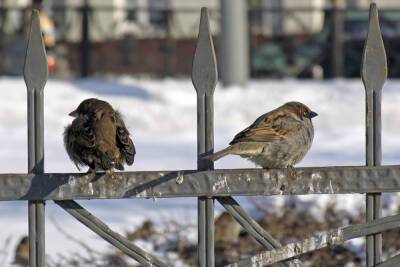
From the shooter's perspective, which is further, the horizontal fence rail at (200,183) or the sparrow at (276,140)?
the sparrow at (276,140)

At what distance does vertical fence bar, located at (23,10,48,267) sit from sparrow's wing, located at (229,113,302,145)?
1028 millimetres

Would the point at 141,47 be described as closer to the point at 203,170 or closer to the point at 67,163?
the point at 67,163

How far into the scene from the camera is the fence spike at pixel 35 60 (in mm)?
3854

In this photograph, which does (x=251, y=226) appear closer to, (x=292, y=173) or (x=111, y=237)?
(x=292, y=173)

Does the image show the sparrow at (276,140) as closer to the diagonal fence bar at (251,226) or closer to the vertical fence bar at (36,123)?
the diagonal fence bar at (251,226)

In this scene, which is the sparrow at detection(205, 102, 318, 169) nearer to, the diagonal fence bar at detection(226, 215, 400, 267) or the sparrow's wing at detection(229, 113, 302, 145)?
the sparrow's wing at detection(229, 113, 302, 145)

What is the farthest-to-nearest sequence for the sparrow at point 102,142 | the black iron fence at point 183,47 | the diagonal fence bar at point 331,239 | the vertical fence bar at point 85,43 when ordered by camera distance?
the black iron fence at point 183,47 → the vertical fence bar at point 85,43 → the sparrow at point 102,142 → the diagonal fence bar at point 331,239

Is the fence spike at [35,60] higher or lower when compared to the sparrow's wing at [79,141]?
higher

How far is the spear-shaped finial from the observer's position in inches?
153

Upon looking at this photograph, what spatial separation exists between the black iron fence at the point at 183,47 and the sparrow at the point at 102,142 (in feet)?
50.4

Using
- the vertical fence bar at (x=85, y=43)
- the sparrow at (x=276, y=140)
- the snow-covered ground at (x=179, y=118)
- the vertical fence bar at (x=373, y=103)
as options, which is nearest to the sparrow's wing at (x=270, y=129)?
the sparrow at (x=276, y=140)

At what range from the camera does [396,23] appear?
2356 cm

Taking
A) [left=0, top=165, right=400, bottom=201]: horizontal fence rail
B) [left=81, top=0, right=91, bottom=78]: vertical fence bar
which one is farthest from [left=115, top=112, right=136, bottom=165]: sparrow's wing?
[left=81, top=0, right=91, bottom=78]: vertical fence bar

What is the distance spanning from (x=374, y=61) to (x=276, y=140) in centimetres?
93
